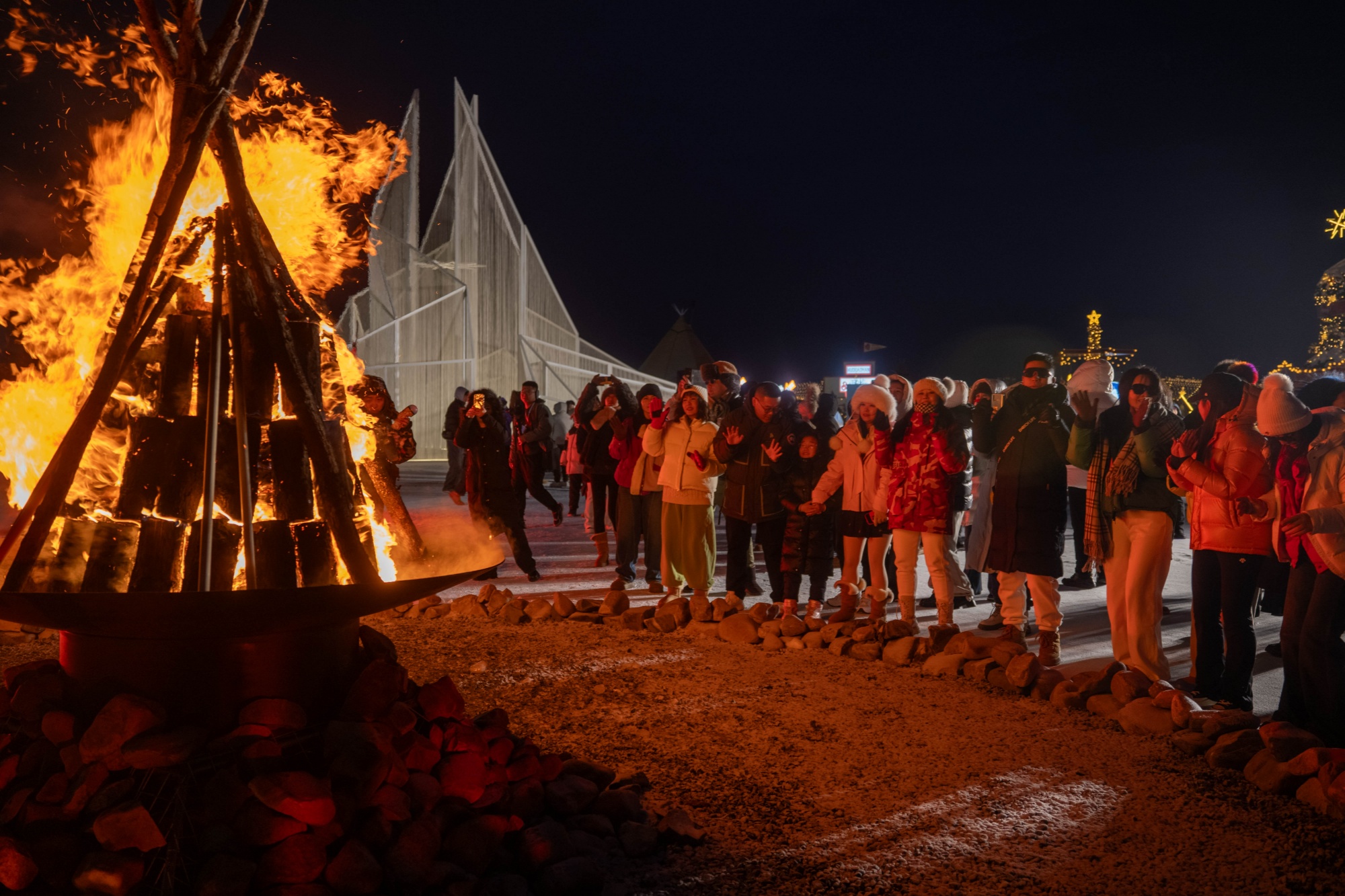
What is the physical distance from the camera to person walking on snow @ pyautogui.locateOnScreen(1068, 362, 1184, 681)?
499 cm

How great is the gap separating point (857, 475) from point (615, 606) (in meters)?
2.15

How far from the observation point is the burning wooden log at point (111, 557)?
2.87m

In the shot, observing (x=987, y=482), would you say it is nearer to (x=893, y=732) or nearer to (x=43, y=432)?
(x=893, y=732)

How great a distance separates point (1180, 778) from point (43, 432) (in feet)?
15.8

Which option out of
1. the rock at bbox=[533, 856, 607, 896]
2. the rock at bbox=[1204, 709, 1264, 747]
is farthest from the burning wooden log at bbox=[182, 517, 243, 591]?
the rock at bbox=[1204, 709, 1264, 747]

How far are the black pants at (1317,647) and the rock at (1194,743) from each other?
0.74 m

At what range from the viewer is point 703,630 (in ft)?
18.8

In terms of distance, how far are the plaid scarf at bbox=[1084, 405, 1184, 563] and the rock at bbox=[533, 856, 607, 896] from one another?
393cm

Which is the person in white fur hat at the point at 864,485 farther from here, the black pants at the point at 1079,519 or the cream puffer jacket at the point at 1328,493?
the cream puffer jacket at the point at 1328,493

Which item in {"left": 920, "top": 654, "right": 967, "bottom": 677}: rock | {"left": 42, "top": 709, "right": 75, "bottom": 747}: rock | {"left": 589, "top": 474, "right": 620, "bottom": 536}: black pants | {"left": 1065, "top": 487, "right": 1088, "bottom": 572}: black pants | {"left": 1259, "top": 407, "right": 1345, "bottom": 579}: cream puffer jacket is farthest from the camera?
{"left": 589, "top": 474, "right": 620, "bottom": 536}: black pants

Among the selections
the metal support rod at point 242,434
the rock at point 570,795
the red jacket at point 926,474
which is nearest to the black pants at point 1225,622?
the red jacket at point 926,474

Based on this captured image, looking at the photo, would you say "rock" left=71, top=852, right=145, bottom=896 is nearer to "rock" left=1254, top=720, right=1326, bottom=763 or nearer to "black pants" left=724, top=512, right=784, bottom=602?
"rock" left=1254, top=720, right=1326, bottom=763

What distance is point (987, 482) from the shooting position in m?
7.38

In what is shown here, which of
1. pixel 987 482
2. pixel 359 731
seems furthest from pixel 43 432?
pixel 987 482
